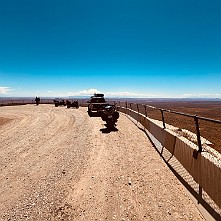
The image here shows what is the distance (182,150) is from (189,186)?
133 cm

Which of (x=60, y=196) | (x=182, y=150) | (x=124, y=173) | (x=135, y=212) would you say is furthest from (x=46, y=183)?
(x=182, y=150)

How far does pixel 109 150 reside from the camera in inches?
401

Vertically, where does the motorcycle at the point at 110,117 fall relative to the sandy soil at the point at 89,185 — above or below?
above

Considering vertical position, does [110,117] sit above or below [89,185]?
above

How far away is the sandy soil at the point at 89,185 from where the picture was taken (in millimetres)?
A: 4910

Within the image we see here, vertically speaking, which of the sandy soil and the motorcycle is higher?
the motorcycle

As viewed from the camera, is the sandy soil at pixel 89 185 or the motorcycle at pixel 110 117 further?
the motorcycle at pixel 110 117

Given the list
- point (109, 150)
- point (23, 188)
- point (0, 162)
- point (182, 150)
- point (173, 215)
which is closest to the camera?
point (173, 215)

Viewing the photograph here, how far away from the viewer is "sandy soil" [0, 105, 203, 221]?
4910 mm

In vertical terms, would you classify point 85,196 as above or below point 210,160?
below

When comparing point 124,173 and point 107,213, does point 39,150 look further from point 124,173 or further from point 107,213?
point 107,213

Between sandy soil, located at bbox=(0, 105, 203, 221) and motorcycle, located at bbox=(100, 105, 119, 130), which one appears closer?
sandy soil, located at bbox=(0, 105, 203, 221)

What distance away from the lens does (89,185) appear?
637 centimetres

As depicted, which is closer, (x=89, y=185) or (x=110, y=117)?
(x=89, y=185)
